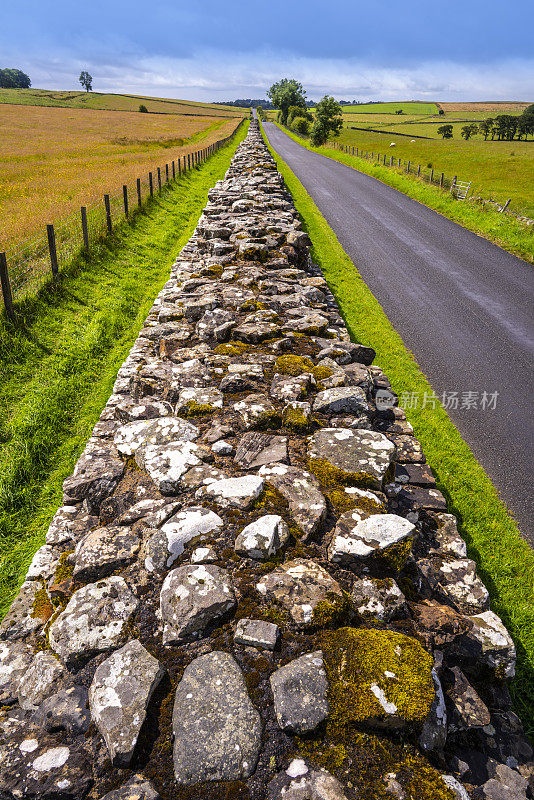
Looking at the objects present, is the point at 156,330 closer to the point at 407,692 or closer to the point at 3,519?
the point at 3,519

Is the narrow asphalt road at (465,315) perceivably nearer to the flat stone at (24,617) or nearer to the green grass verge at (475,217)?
the green grass verge at (475,217)

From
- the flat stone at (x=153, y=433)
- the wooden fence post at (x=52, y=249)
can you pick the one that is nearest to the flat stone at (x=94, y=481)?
the flat stone at (x=153, y=433)

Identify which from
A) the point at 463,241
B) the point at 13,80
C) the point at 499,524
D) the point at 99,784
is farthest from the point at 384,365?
the point at 13,80

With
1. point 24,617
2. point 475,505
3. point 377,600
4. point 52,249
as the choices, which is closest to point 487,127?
point 52,249

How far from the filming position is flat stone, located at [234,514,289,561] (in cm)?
297

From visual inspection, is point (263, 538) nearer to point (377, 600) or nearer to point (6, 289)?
point (377, 600)

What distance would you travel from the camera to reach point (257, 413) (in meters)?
4.39

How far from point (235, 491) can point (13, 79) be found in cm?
21625

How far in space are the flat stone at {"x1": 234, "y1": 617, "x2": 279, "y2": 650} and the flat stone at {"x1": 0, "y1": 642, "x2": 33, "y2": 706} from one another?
125 centimetres

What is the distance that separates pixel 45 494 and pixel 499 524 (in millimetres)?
5520

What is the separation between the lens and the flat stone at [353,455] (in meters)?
3.73

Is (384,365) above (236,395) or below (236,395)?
below

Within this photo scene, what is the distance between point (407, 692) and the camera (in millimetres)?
2240

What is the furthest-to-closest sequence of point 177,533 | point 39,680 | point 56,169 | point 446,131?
point 446,131 < point 56,169 < point 177,533 < point 39,680
